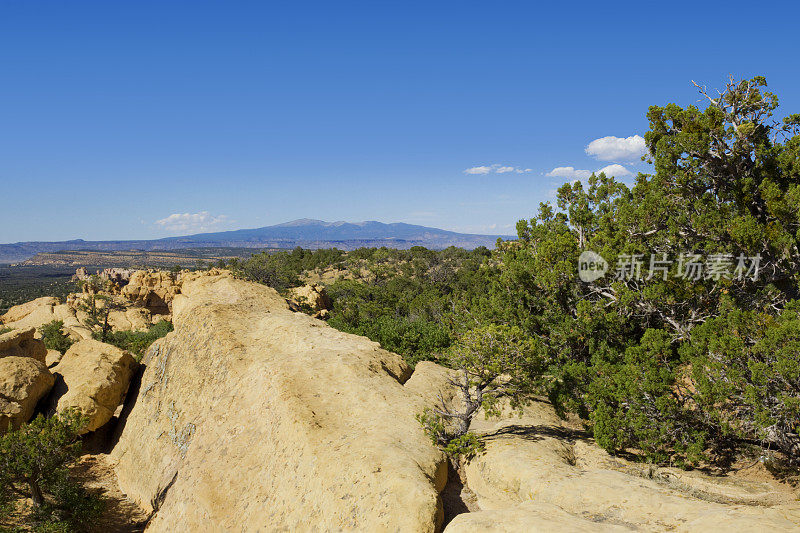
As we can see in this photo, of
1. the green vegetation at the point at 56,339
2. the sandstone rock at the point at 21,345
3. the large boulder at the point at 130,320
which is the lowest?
the large boulder at the point at 130,320

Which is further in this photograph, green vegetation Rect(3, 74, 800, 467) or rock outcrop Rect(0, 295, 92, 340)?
rock outcrop Rect(0, 295, 92, 340)

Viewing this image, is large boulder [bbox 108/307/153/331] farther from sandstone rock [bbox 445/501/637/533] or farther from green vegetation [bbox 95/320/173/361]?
sandstone rock [bbox 445/501/637/533]

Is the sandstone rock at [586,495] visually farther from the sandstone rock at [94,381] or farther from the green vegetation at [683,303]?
the sandstone rock at [94,381]

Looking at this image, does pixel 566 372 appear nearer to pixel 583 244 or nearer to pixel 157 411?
pixel 583 244

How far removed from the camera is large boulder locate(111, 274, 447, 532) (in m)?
13.8

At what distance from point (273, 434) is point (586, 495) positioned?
485 inches

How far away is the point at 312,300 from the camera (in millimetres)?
60531

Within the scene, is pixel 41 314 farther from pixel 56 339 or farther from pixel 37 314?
pixel 56 339

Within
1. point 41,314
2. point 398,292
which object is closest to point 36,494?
point 398,292

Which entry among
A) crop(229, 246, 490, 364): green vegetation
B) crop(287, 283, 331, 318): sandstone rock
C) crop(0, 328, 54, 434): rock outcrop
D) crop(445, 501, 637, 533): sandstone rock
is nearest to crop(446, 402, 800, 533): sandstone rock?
crop(445, 501, 637, 533): sandstone rock

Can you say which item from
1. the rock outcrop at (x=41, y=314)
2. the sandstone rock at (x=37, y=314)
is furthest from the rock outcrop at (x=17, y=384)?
the sandstone rock at (x=37, y=314)

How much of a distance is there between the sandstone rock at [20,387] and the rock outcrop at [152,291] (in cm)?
4580

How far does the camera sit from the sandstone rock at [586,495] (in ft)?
35.7

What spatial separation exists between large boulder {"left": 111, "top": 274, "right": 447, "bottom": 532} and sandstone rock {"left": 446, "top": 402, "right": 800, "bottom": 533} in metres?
2.05
